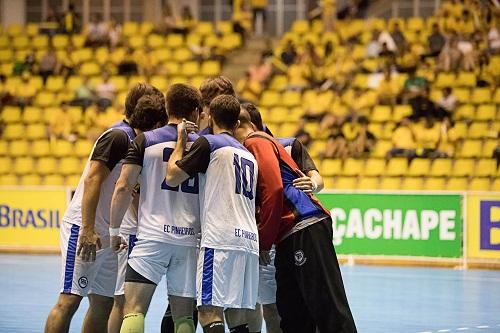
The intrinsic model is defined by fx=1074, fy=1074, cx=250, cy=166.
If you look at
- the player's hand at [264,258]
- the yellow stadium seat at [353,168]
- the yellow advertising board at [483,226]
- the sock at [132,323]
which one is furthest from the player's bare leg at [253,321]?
the yellow stadium seat at [353,168]

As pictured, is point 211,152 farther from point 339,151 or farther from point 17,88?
point 17,88

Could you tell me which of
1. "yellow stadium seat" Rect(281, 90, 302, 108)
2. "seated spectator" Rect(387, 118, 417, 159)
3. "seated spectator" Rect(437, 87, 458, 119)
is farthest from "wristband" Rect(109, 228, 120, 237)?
"yellow stadium seat" Rect(281, 90, 302, 108)

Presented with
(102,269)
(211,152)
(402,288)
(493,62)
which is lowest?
(402,288)

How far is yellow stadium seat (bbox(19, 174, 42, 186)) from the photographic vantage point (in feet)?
71.2

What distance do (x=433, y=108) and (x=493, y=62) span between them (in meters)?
2.17

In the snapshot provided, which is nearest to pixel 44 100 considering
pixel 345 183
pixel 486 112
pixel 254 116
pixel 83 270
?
pixel 345 183

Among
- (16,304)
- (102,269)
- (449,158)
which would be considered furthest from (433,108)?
(102,269)

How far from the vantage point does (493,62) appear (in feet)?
73.2

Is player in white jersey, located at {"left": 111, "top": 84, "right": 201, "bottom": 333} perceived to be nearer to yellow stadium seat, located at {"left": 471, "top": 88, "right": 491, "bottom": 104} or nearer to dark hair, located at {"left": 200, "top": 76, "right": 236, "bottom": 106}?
dark hair, located at {"left": 200, "top": 76, "right": 236, "bottom": 106}

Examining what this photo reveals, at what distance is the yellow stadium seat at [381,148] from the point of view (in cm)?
2064

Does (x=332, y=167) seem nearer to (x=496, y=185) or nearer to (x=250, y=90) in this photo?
(x=496, y=185)

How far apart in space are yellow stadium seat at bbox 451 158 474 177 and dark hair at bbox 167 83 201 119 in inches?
510

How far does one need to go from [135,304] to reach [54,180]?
47.9ft

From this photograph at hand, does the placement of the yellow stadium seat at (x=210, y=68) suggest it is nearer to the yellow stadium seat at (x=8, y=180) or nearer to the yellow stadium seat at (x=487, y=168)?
the yellow stadium seat at (x=8, y=180)
